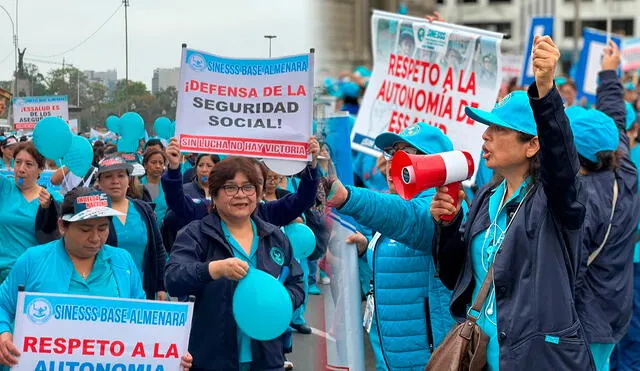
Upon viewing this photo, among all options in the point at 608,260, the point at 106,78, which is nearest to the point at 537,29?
the point at 106,78

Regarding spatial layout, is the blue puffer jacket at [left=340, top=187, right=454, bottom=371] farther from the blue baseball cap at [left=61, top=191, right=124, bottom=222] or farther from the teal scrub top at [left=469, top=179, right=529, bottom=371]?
the blue baseball cap at [left=61, top=191, right=124, bottom=222]

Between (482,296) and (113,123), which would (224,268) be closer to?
(482,296)

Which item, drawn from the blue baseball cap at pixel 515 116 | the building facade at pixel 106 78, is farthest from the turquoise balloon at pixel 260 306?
the building facade at pixel 106 78

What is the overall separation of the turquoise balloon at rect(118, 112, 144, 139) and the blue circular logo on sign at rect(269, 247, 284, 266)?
234cm

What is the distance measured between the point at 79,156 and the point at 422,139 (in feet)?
12.4

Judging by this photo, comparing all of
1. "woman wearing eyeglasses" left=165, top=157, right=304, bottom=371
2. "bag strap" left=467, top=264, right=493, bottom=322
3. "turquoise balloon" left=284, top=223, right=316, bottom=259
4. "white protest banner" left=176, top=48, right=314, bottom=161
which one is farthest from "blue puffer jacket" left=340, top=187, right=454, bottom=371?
"turquoise balloon" left=284, top=223, right=316, bottom=259

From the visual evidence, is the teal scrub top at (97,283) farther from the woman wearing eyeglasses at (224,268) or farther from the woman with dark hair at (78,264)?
the woman wearing eyeglasses at (224,268)

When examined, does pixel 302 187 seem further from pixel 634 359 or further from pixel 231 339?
pixel 634 359

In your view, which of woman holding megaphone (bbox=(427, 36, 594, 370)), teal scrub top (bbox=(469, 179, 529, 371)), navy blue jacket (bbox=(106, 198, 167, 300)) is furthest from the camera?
navy blue jacket (bbox=(106, 198, 167, 300))

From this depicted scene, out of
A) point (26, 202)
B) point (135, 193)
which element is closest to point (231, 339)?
point (26, 202)

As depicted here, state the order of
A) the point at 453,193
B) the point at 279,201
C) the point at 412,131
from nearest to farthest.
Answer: the point at 453,193
the point at 412,131
the point at 279,201

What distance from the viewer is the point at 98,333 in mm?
4277

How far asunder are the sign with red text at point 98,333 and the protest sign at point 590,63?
31.5ft

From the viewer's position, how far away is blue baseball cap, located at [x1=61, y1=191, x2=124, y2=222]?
14.9 ft
